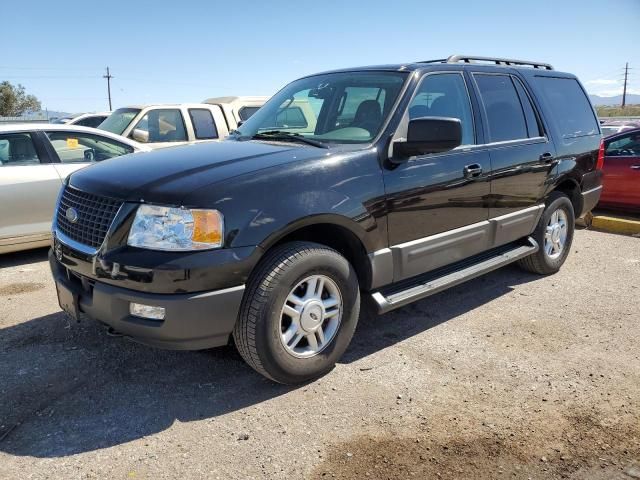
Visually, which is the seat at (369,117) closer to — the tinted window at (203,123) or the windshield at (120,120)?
the tinted window at (203,123)

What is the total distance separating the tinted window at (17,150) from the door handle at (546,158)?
5.24 meters

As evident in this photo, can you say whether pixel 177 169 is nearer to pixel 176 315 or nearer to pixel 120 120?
pixel 176 315

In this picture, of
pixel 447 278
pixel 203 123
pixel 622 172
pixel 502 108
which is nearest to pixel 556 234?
pixel 502 108

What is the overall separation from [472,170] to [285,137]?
1.46 m

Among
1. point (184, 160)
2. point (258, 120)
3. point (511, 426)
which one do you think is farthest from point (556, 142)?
point (184, 160)

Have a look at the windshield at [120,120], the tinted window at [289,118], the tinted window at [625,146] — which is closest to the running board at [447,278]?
the tinted window at [289,118]

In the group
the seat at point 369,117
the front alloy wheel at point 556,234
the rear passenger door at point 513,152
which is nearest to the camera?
the seat at point 369,117

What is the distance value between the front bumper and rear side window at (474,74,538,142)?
278cm

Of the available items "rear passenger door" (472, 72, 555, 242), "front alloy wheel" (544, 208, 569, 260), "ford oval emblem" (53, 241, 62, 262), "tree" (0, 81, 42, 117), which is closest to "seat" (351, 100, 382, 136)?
"rear passenger door" (472, 72, 555, 242)

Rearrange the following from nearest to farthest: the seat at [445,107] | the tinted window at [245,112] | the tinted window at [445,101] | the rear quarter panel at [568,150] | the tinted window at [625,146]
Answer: the tinted window at [445,101] < the seat at [445,107] < the rear quarter panel at [568,150] < the tinted window at [625,146] < the tinted window at [245,112]

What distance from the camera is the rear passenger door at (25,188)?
583 cm

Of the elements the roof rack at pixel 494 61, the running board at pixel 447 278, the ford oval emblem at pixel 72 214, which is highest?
the roof rack at pixel 494 61

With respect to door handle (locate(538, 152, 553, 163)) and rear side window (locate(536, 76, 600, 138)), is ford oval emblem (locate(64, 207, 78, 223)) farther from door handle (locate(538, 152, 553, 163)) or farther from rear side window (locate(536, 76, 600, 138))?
rear side window (locate(536, 76, 600, 138))

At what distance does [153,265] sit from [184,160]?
2.87ft
